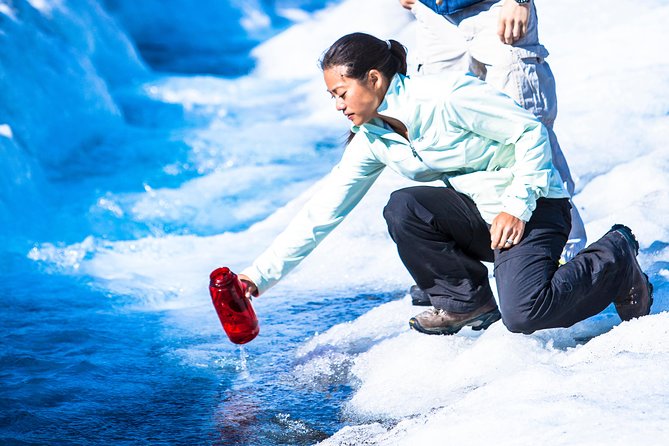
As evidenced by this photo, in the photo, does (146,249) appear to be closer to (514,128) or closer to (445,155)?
(445,155)

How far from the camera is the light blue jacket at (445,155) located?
9.80 feet

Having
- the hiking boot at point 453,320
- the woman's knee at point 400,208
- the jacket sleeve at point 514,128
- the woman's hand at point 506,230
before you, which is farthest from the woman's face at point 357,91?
the hiking boot at point 453,320

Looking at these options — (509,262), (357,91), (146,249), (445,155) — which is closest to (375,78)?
(357,91)

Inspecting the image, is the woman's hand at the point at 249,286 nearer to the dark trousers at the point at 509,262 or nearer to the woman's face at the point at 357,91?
the dark trousers at the point at 509,262

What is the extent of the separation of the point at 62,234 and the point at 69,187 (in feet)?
3.57

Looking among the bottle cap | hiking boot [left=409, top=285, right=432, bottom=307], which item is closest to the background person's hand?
hiking boot [left=409, top=285, right=432, bottom=307]

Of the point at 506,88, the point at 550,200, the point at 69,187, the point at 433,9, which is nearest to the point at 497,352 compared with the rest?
the point at 550,200

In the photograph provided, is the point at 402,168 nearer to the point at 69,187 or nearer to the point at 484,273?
the point at 484,273

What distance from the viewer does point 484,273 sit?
336 cm

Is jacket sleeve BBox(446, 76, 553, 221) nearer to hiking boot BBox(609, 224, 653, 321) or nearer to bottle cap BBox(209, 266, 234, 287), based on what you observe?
hiking boot BBox(609, 224, 653, 321)

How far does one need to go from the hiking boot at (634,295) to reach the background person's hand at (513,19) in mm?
928

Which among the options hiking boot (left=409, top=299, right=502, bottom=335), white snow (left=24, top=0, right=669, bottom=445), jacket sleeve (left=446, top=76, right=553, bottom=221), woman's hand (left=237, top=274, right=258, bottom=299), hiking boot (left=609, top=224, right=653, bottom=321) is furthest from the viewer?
hiking boot (left=409, top=299, right=502, bottom=335)

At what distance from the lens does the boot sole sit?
3.40 meters

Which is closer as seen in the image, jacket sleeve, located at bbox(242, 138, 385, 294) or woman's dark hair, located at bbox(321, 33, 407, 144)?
woman's dark hair, located at bbox(321, 33, 407, 144)
